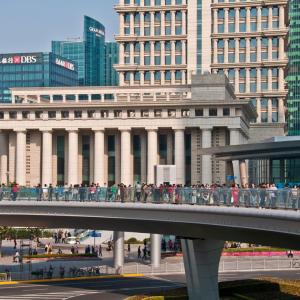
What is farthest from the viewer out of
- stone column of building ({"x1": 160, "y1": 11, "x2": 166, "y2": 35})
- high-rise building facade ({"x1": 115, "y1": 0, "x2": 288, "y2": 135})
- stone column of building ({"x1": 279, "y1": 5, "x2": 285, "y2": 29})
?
stone column of building ({"x1": 160, "y1": 11, "x2": 166, "y2": 35})

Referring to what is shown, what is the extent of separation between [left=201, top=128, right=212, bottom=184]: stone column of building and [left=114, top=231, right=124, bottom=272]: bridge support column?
4401 cm

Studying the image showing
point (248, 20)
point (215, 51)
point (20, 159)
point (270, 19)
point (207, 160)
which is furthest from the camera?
point (215, 51)

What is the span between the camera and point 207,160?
398 feet

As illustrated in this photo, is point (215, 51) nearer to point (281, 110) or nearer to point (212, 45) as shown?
point (212, 45)

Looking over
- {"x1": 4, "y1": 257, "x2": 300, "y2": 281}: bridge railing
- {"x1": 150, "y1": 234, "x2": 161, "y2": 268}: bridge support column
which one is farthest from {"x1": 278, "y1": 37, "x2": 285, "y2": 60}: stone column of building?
{"x1": 150, "y1": 234, "x2": 161, "y2": 268}: bridge support column

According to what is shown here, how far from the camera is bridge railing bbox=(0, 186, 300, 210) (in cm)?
3409

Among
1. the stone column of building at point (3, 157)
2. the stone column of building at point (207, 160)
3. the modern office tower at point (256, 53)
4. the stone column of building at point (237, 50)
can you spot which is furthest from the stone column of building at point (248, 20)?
the stone column of building at point (3, 157)

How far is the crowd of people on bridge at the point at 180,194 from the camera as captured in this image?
34.3 meters

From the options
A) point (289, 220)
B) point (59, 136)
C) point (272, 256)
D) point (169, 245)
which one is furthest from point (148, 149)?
point (289, 220)

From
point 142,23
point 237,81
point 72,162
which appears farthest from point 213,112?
point 142,23

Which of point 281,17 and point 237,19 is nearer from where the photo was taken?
point 281,17

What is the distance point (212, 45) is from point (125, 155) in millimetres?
34639

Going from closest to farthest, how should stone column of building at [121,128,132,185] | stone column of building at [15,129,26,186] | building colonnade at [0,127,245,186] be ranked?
building colonnade at [0,127,245,186]
stone column of building at [121,128,132,185]
stone column of building at [15,129,26,186]

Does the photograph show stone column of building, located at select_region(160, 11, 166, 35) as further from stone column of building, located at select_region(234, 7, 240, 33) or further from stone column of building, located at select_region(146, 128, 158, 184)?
stone column of building, located at select_region(146, 128, 158, 184)
